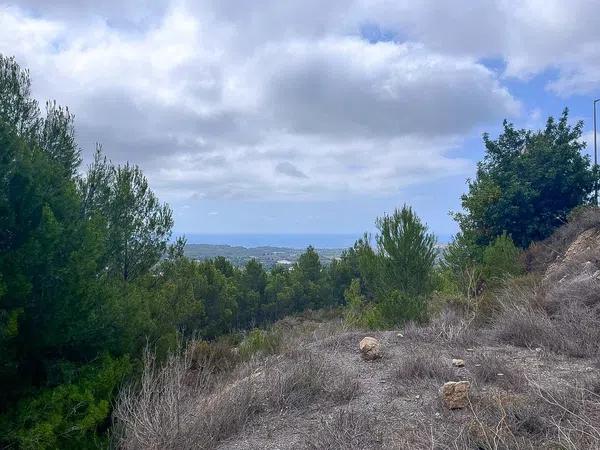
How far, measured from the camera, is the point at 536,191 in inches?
753

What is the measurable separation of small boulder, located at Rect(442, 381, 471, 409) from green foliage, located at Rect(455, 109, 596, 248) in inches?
579

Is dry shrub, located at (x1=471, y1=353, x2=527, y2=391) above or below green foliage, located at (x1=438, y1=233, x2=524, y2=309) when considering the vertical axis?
below

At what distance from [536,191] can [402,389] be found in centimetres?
1499

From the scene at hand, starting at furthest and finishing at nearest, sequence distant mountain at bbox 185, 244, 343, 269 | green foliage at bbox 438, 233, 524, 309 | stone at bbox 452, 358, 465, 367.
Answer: distant mountain at bbox 185, 244, 343, 269 → green foliage at bbox 438, 233, 524, 309 → stone at bbox 452, 358, 465, 367

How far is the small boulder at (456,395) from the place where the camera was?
544 centimetres

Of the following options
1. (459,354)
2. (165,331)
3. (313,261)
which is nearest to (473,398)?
(459,354)

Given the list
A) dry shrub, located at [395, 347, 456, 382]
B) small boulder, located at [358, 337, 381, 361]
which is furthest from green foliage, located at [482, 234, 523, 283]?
dry shrub, located at [395, 347, 456, 382]

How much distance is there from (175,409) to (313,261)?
28142 mm

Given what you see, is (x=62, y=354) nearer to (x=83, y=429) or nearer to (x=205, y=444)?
(x=83, y=429)

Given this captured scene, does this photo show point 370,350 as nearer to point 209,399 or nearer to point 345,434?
point 209,399

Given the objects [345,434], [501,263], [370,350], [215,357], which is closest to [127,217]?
[215,357]

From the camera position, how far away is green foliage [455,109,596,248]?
19172mm

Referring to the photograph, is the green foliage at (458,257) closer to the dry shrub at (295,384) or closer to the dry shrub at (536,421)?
the dry shrub at (295,384)

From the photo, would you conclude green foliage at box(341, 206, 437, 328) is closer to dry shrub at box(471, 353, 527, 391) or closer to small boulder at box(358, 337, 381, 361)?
small boulder at box(358, 337, 381, 361)
